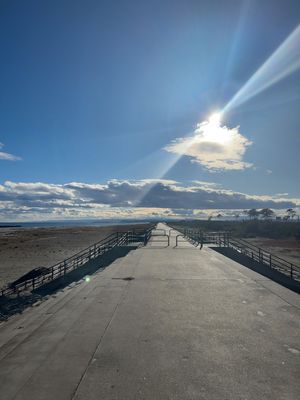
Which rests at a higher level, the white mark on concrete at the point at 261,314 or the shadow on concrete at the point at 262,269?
the white mark on concrete at the point at 261,314

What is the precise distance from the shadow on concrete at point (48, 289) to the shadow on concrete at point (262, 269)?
7800mm

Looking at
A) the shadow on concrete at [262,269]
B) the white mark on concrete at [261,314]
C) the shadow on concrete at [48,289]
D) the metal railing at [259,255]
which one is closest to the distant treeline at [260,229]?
the metal railing at [259,255]

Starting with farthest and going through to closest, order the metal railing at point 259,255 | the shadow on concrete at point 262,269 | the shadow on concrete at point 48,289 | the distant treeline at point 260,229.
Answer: the distant treeline at point 260,229
the metal railing at point 259,255
the shadow on concrete at point 262,269
the shadow on concrete at point 48,289

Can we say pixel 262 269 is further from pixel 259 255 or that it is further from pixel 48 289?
pixel 48 289

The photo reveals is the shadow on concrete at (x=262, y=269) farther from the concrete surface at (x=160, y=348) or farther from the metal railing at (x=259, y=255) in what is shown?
the concrete surface at (x=160, y=348)

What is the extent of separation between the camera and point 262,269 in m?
18.4

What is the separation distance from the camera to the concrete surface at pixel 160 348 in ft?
13.7

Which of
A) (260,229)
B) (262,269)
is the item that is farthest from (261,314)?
(260,229)

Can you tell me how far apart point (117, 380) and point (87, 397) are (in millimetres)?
522

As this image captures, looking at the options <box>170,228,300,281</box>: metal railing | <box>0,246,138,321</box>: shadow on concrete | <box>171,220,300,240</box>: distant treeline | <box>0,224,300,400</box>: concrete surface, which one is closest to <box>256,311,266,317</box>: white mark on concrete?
<box>0,224,300,400</box>: concrete surface

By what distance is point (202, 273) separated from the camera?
44.9ft

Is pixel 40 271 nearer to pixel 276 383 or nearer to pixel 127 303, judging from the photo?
pixel 127 303

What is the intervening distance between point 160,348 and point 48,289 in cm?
1166

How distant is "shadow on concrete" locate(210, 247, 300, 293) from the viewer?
14647mm
